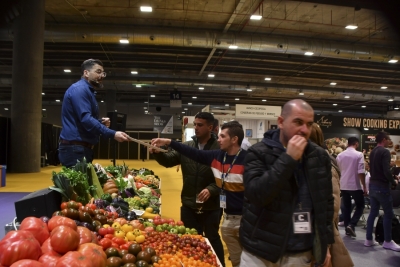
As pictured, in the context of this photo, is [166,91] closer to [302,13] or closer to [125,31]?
[125,31]

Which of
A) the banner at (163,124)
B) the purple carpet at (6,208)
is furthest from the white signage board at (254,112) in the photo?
the banner at (163,124)

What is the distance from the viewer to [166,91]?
77.8 ft

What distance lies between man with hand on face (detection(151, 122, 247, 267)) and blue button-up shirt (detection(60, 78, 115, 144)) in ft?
2.01

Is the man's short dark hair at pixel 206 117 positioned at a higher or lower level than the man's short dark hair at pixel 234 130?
higher

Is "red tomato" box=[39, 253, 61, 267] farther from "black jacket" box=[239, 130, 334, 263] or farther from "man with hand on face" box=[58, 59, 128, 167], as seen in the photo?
"man with hand on face" box=[58, 59, 128, 167]

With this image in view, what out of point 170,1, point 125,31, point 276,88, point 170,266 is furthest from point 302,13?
point 170,266

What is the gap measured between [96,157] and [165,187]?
15.5m

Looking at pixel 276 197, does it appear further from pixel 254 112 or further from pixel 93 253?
pixel 254 112

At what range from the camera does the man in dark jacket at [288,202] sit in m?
1.79

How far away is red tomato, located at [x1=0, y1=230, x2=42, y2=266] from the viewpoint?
1.71m

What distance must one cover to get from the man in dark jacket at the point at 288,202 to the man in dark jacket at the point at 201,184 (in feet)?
5.79

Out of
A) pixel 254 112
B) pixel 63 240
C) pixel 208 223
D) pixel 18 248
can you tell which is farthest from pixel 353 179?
pixel 18 248

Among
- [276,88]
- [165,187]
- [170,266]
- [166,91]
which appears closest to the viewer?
[170,266]

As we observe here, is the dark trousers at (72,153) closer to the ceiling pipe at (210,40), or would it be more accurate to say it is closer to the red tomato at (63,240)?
the red tomato at (63,240)
